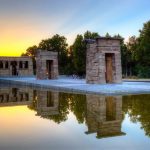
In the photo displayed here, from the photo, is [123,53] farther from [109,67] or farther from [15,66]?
[109,67]

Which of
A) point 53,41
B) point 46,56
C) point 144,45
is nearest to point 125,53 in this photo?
point 144,45

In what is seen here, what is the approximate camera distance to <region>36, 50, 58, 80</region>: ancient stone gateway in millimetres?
37469

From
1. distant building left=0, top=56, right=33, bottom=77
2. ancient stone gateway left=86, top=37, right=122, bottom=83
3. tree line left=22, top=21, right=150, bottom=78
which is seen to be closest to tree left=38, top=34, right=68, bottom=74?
tree line left=22, top=21, right=150, bottom=78

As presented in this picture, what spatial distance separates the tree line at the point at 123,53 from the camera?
3872 centimetres

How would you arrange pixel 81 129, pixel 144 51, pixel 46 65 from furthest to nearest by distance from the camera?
pixel 46 65
pixel 144 51
pixel 81 129

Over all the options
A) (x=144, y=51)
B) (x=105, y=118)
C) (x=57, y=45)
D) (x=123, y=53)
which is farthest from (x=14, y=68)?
(x=105, y=118)

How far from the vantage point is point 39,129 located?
8.27 m

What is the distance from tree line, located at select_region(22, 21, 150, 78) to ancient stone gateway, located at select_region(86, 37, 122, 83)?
5.46 m

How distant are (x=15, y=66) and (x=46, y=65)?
66.5ft

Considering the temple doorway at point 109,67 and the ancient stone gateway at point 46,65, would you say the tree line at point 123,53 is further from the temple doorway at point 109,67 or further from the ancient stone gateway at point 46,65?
the temple doorway at point 109,67

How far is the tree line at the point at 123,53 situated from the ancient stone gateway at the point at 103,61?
5.46m

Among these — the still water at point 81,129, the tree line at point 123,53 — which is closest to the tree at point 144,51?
the tree line at point 123,53

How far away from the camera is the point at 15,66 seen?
57969mm

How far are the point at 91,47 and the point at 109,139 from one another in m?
18.4
